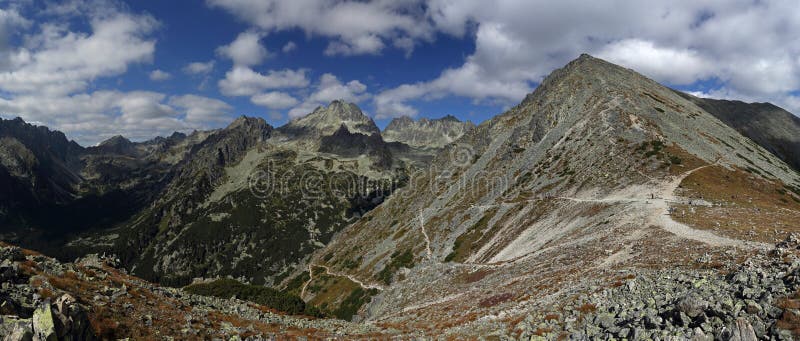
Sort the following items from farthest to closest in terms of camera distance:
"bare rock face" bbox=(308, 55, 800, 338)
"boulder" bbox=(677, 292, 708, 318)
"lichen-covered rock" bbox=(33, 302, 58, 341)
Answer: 1. "bare rock face" bbox=(308, 55, 800, 338)
2. "boulder" bbox=(677, 292, 708, 318)
3. "lichen-covered rock" bbox=(33, 302, 58, 341)

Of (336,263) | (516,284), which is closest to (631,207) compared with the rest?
(516,284)

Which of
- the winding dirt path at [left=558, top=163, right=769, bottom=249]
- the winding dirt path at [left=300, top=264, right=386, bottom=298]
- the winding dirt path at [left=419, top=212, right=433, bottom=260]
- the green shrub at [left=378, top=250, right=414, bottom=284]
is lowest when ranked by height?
the winding dirt path at [left=300, top=264, right=386, bottom=298]

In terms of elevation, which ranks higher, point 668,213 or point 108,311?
point 668,213

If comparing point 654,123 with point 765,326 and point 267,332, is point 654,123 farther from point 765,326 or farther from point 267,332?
point 267,332

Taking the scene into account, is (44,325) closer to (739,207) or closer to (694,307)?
(694,307)

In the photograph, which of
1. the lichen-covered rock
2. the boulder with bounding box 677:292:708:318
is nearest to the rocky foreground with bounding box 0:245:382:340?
the lichen-covered rock

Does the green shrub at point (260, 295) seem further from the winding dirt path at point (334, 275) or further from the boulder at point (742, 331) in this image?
the boulder at point (742, 331)

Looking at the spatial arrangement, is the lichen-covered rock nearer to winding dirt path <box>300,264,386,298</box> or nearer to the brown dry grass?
the brown dry grass

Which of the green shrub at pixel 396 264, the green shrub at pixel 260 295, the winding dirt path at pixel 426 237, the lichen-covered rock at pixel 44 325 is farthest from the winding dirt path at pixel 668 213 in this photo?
the green shrub at pixel 260 295

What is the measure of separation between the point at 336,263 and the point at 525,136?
96.4m

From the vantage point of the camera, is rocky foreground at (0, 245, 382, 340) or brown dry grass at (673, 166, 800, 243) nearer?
rocky foreground at (0, 245, 382, 340)

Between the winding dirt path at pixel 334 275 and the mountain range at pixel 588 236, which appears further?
the winding dirt path at pixel 334 275

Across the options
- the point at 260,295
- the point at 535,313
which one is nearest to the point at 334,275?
the point at 260,295

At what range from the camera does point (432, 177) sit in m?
193
